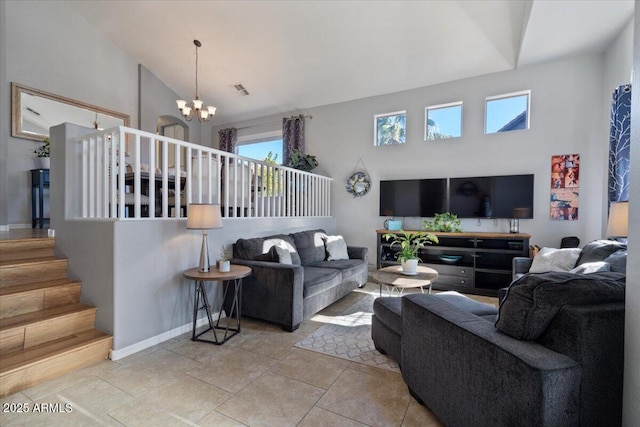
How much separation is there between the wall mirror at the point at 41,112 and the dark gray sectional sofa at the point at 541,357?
6.50 metres

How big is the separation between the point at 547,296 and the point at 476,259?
12.1 feet

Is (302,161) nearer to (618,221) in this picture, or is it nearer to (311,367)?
(311,367)

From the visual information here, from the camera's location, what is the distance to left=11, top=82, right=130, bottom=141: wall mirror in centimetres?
462

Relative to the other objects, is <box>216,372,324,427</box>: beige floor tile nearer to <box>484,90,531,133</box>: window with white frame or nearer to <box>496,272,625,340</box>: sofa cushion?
<box>496,272,625,340</box>: sofa cushion

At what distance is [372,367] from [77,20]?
23.7ft

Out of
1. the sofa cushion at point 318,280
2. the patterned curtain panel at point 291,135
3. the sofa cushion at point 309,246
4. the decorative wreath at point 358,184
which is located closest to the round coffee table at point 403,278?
the sofa cushion at point 318,280

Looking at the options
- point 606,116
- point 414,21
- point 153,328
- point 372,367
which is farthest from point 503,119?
point 153,328

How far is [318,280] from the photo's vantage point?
3.48 m

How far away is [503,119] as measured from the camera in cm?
482

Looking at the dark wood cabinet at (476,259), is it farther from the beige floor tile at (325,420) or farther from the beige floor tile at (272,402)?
the beige floor tile at (325,420)

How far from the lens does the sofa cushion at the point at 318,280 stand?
3283 millimetres

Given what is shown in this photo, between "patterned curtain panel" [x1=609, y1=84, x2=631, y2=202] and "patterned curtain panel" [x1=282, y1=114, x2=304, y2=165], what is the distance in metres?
4.90

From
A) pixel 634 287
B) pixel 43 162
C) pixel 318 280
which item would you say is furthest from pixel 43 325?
pixel 634 287

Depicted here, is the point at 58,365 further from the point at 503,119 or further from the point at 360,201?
the point at 503,119
